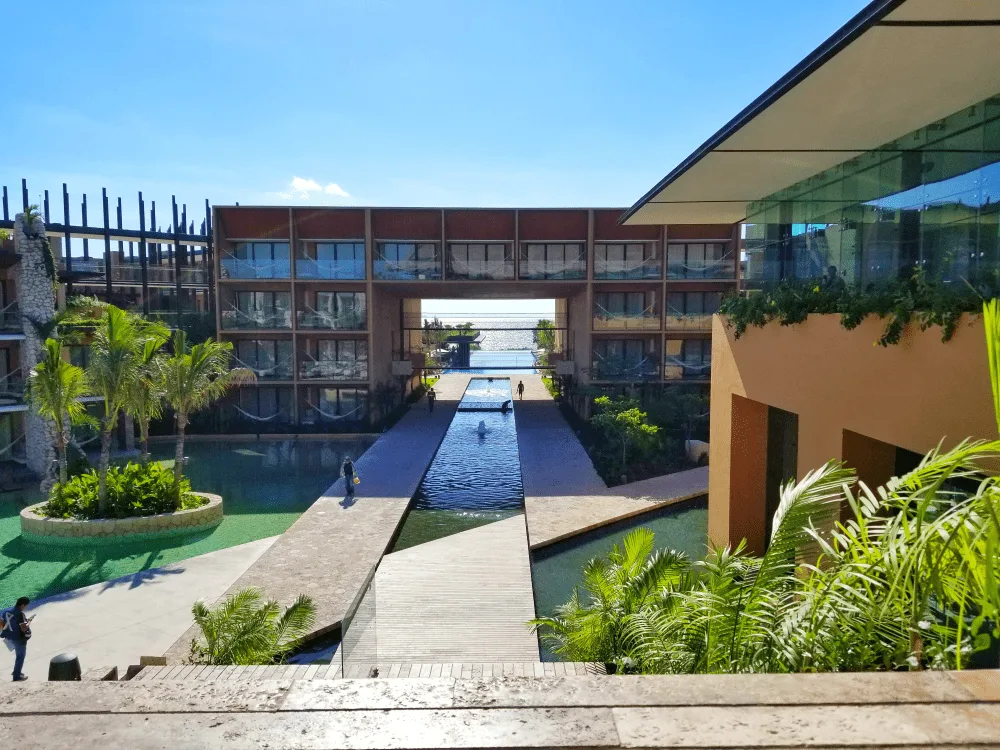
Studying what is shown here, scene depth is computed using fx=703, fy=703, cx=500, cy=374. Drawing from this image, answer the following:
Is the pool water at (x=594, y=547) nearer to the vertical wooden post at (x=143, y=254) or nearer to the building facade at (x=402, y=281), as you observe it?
the building facade at (x=402, y=281)

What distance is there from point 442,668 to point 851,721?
18.4ft

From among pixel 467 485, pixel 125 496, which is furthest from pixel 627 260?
pixel 125 496

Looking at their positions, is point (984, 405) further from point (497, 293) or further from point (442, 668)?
point (497, 293)

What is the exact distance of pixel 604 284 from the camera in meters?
27.1

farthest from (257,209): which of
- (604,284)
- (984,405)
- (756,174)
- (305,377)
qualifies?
(984,405)

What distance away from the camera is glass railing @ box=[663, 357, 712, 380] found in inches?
1059

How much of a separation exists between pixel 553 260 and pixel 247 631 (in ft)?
71.7

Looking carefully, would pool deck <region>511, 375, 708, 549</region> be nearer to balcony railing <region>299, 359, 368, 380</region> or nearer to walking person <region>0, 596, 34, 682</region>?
balcony railing <region>299, 359, 368, 380</region>

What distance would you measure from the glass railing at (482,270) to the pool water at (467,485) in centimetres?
572

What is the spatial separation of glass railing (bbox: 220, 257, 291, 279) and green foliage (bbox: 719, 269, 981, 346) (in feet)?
65.0

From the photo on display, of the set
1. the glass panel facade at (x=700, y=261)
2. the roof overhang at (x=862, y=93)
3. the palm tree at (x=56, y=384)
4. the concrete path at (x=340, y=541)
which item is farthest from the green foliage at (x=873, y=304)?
the glass panel facade at (x=700, y=261)

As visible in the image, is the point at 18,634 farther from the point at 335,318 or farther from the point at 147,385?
the point at 335,318

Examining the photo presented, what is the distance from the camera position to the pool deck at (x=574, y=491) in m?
13.7

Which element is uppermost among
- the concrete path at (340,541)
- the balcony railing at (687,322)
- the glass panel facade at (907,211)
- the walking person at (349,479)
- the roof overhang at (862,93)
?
the roof overhang at (862,93)
